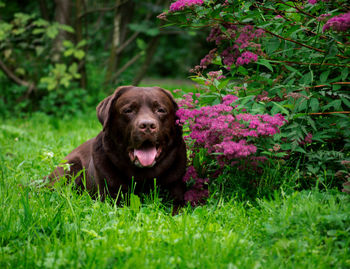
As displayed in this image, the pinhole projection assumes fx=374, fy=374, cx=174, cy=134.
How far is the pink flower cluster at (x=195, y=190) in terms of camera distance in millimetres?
2961

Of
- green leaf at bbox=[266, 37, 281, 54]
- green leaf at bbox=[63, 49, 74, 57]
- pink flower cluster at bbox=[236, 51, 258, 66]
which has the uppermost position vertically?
green leaf at bbox=[266, 37, 281, 54]

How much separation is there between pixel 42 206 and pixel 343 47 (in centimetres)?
239

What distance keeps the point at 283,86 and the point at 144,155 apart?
3.76 feet

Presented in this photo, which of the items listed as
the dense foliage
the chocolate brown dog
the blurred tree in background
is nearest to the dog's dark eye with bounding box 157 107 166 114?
the chocolate brown dog

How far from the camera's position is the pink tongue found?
9.33 feet

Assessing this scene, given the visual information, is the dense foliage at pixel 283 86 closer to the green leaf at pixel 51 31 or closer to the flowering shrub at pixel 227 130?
the flowering shrub at pixel 227 130

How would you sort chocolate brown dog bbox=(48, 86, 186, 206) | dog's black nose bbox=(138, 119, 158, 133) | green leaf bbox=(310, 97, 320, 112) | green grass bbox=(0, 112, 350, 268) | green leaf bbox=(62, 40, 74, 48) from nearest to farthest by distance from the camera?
green grass bbox=(0, 112, 350, 268) < green leaf bbox=(310, 97, 320, 112) < dog's black nose bbox=(138, 119, 158, 133) < chocolate brown dog bbox=(48, 86, 186, 206) < green leaf bbox=(62, 40, 74, 48)

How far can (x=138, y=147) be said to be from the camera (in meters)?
2.85

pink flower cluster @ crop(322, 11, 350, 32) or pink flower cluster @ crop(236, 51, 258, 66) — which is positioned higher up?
pink flower cluster @ crop(322, 11, 350, 32)

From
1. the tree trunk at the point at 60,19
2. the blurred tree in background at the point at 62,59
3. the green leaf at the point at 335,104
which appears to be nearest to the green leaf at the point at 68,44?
the blurred tree in background at the point at 62,59

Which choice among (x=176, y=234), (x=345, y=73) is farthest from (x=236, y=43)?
(x=176, y=234)

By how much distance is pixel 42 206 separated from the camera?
8.62 ft

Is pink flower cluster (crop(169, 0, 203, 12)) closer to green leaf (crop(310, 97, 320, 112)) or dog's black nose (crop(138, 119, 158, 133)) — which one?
dog's black nose (crop(138, 119, 158, 133))

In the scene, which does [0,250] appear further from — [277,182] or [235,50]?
[235,50]
